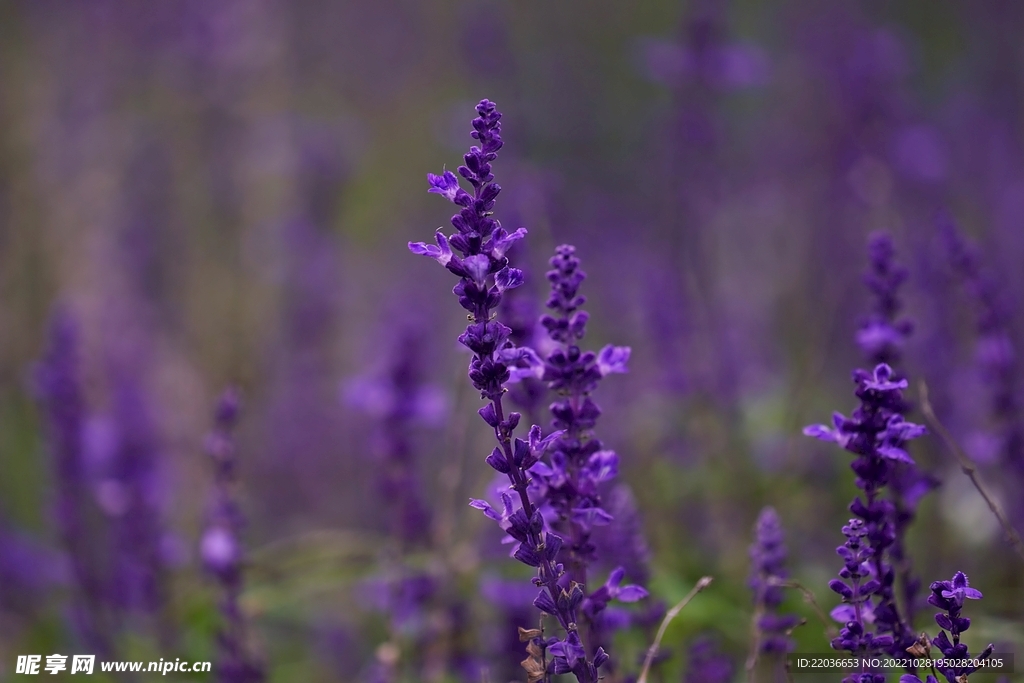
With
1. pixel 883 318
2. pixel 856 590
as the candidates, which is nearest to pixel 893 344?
pixel 883 318

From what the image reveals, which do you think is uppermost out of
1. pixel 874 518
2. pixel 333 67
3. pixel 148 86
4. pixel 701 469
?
pixel 333 67

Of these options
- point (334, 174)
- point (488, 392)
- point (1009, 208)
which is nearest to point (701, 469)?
point (488, 392)

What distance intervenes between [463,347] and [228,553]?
1.20 m

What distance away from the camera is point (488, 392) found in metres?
1.63

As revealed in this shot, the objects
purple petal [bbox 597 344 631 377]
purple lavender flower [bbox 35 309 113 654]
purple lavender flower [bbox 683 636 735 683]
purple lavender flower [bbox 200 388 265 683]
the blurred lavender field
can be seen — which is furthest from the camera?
purple lavender flower [bbox 35 309 113 654]

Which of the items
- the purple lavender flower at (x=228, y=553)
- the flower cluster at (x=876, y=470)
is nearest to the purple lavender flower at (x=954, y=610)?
the flower cluster at (x=876, y=470)

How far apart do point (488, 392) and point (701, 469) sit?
2671 millimetres

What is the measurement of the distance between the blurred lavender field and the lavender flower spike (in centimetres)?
24

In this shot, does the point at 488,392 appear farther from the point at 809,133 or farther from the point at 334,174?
the point at 809,133

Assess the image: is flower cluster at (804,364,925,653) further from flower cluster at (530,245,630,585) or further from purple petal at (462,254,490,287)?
purple petal at (462,254,490,287)

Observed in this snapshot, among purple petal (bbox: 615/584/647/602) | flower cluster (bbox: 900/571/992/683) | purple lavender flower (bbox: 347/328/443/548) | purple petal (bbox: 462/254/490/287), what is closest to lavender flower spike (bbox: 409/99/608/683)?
purple petal (bbox: 462/254/490/287)

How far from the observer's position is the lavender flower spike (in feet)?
5.28

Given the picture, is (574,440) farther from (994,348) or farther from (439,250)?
(994,348)

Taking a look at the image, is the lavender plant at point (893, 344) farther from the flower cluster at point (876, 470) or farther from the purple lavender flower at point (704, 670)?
the purple lavender flower at point (704, 670)
